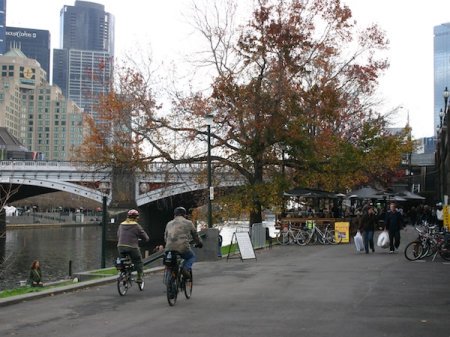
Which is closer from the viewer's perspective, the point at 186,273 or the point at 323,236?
the point at 186,273

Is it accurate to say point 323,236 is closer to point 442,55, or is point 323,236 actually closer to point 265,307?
point 265,307

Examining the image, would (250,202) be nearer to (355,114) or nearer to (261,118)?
(261,118)

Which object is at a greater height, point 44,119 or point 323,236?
point 44,119

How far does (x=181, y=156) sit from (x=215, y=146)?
1773 mm

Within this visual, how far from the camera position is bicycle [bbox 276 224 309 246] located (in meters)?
28.9

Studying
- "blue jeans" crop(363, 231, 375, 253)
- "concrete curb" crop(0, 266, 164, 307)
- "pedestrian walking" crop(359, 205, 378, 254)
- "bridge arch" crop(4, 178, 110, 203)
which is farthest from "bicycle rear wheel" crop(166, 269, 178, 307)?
"bridge arch" crop(4, 178, 110, 203)

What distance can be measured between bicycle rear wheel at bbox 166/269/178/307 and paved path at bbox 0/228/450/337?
0.56 ft

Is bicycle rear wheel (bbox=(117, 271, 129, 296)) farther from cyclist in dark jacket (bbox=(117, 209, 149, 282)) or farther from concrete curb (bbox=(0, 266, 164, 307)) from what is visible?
concrete curb (bbox=(0, 266, 164, 307))

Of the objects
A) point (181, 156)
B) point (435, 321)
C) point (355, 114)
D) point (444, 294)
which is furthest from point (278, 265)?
point (355, 114)

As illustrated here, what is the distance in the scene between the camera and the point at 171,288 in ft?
35.9

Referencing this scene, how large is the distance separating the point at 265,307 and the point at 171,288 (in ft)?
5.30

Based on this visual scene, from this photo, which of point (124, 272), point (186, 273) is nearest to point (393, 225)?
point (124, 272)

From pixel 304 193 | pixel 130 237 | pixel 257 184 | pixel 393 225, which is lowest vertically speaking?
pixel 393 225

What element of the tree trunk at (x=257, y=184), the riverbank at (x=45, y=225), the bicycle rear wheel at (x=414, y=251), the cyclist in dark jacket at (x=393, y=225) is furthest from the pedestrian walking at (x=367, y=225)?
the riverbank at (x=45, y=225)
